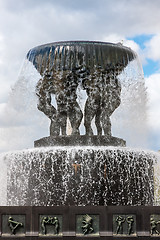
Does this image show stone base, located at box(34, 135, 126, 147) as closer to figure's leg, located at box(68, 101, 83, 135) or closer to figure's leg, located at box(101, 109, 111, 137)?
figure's leg, located at box(68, 101, 83, 135)

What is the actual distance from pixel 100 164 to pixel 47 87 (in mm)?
3333

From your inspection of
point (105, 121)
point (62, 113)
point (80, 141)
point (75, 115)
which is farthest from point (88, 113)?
point (80, 141)

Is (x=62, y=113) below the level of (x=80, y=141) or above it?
above

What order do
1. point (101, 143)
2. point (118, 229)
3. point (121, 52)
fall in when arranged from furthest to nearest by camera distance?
point (121, 52) < point (101, 143) < point (118, 229)

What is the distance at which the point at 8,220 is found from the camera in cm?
1009

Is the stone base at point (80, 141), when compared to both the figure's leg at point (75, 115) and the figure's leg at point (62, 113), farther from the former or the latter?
the figure's leg at point (62, 113)

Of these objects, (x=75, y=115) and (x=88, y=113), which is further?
(x=88, y=113)

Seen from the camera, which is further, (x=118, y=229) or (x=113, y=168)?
(x=113, y=168)

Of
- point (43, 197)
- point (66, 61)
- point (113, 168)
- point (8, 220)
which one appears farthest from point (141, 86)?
point (8, 220)

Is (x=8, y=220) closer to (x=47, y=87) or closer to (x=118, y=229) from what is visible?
(x=118, y=229)

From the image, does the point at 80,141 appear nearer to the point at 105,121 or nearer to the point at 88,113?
the point at 88,113

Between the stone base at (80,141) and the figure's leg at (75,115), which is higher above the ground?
the figure's leg at (75,115)

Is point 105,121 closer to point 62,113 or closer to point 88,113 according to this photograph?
point 88,113

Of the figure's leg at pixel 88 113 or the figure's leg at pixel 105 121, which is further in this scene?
the figure's leg at pixel 105 121
